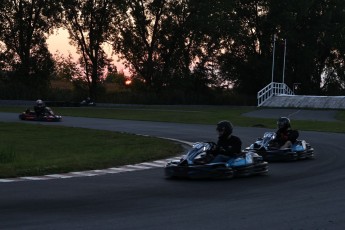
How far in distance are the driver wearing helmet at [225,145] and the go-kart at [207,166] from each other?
0.40ft

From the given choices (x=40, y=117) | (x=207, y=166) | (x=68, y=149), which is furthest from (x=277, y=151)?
(x=40, y=117)

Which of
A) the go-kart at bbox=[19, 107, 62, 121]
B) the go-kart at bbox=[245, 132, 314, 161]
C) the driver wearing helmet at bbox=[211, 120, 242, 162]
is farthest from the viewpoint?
the go-kart at bbox=[19, 107, 62, 121]

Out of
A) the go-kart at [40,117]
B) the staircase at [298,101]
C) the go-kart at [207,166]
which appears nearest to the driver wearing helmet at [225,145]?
the go-kart at [207,166]

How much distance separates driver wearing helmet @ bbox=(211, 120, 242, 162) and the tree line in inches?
1927

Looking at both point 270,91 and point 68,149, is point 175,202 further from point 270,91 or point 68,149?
point 270,91

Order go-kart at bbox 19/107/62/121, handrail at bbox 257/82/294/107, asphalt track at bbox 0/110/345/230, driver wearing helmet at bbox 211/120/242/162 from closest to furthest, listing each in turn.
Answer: asphalt track at bbox 0/110/345/230 → driver wearing helmet at bbox 211/120/242/162 → go-kart at bbox 19/107/62/121 → handrail at bbox 257/82/294/107

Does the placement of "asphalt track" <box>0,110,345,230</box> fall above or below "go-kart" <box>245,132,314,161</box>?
below

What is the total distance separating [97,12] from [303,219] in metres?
58.7

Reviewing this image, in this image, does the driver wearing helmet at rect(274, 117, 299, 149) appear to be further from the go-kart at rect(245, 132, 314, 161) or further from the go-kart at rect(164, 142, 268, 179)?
the go-kart at rect(164, 142, 268, 179)

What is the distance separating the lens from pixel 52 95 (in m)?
62.1

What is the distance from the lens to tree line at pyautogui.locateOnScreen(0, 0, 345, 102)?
63594 millimetres

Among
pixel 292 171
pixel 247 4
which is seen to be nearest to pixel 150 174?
pixel 292 171

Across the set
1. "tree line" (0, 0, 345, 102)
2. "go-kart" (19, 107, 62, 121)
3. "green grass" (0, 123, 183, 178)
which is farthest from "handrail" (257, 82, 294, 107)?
"green grass" (0, 123, 183, 178)

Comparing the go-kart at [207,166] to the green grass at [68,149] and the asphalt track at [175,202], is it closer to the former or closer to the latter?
the asphalt track at [175,202]
